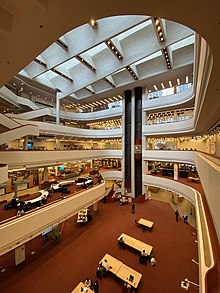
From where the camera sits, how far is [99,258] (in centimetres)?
923

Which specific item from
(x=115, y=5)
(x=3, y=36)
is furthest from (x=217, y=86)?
(x=3, y=36)

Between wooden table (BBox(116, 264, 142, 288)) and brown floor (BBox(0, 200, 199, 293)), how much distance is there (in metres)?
0.41

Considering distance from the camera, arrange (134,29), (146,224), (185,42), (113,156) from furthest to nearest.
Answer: (113,156)
(185,42)
(146,224)
(134,29)

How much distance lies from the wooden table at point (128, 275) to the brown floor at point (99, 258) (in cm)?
41

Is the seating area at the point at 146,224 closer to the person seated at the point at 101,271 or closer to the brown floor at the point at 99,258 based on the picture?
the brown floor at the point at 99,258

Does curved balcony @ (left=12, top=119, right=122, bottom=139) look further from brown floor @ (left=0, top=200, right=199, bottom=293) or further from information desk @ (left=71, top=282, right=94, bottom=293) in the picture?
information desk @ (left=71, top=282, right=94, bottom=293)

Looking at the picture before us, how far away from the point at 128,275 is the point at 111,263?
4.01 feet

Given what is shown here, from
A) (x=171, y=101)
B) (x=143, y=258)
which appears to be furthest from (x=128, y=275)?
(x=171, y=101)

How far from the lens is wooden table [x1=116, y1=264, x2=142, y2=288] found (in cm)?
717

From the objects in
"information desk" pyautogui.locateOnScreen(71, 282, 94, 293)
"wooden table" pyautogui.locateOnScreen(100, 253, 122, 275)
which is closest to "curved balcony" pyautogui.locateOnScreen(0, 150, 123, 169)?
"information desk" pyautogui.locateOnScreen(71, 282, 94, 293)

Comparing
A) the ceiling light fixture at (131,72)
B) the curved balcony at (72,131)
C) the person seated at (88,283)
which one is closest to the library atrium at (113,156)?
the person seated at (88,283)

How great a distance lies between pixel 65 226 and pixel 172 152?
41.0 ft

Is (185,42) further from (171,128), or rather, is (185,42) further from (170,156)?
(170,156)

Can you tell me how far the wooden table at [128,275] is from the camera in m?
7.17
